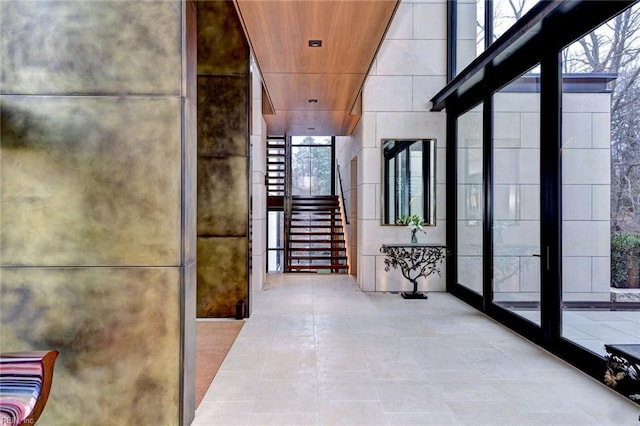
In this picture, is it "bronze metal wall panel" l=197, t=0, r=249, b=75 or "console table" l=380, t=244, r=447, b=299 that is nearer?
"bronze metal wall panel" l=197, t=0, r=249, b=75

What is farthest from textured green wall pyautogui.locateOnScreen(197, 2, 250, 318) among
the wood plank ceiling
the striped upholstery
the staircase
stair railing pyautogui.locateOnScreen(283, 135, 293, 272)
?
the staircase

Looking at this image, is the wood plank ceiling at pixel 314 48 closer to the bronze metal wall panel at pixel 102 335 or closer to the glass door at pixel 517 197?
the glass door at pixel 517 197

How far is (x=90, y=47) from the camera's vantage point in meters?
2.18

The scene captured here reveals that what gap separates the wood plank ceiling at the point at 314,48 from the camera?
3.42 metres

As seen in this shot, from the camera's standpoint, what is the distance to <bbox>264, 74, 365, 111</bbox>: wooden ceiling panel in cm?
521

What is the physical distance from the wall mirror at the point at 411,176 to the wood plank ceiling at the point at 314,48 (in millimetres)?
1068

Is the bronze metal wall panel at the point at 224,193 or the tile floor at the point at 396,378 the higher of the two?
the bronze metal wall panel at the point at 224,193

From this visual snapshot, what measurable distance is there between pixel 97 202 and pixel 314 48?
2.95 metres

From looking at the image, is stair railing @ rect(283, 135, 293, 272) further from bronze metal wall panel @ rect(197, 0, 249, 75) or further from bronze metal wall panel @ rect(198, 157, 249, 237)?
bronze metal wall panel @ rect(197, 0, 249, 75)

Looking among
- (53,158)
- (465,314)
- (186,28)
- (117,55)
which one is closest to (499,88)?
(465,314)

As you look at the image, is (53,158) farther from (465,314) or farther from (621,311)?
(465,314)

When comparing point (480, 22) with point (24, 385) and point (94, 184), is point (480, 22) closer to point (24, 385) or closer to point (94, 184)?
point (94, 184)

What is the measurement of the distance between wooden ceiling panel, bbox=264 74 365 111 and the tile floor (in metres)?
3.16

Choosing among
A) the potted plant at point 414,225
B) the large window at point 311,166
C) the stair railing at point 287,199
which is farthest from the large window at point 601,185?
the large window at point 311,166
